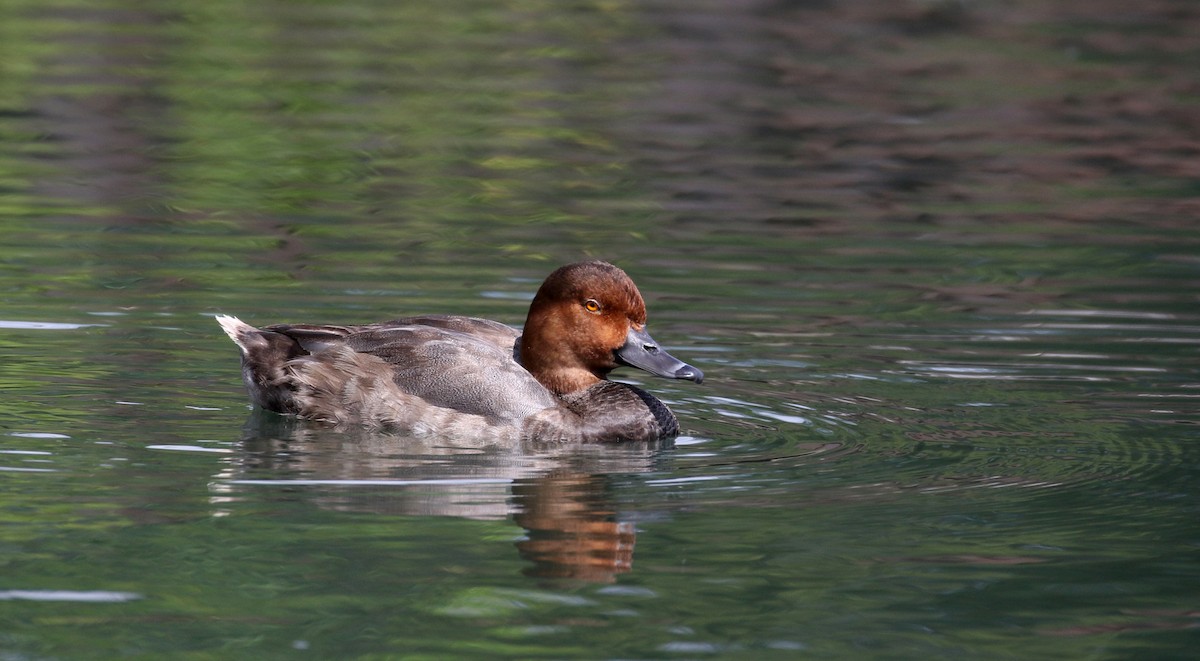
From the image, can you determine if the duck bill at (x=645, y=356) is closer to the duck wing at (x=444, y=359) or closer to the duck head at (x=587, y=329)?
the duck head at (x=587, y=329)

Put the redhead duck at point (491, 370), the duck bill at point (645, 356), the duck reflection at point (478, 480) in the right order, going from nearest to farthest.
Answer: the duck reflection at point (478, 480), the redhead duck at point (491, 370), the duck bill at point (645, 356)

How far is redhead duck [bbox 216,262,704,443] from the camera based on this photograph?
872 cm

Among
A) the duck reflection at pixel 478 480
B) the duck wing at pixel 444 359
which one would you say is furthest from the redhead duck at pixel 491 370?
the duck reflection at pixel 478 480

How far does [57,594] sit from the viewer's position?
6.11 metres

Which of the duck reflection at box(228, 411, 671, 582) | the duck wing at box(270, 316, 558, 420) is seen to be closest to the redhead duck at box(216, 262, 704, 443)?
the duck wing at box(270, 316, 558, 420)

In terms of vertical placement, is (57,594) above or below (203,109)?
below

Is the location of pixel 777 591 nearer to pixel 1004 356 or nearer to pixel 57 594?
pixel 57 594

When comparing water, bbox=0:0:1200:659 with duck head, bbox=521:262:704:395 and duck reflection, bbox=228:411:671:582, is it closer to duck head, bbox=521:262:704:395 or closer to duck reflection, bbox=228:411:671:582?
duck reflection, bbox=228:411:671:582

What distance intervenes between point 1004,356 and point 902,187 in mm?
5967

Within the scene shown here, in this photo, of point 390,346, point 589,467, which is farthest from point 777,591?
point 390,346

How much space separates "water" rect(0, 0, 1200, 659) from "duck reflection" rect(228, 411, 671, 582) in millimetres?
32

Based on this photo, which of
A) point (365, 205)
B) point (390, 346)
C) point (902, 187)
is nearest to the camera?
point (390, 346)

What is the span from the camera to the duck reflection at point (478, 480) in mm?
6867

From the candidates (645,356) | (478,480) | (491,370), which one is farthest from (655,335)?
(478,480)
